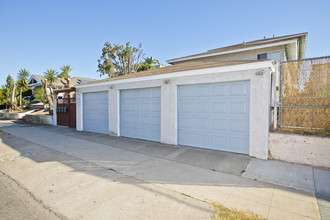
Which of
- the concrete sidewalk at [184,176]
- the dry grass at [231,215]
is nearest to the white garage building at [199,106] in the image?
the concrete sidewalk at [184,176]

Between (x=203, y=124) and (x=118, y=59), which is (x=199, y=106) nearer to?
(x=203, y=124)

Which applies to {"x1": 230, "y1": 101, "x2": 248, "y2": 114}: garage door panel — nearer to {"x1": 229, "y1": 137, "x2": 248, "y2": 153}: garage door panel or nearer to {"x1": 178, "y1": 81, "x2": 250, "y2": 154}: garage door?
{"x1": 178, "y1": 81, "x2": 250, "y2": 154}: garage door

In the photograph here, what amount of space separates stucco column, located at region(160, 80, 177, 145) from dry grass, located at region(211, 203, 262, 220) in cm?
436

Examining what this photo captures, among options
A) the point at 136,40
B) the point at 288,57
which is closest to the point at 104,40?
the point at 136,40

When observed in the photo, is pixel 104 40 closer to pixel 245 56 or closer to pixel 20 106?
pixel 20 106

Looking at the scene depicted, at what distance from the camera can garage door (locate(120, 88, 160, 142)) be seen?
7945 mm

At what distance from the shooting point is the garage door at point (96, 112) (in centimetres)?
1011

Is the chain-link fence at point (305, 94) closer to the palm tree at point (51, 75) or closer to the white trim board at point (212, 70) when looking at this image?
the white trim board at point (212, 70)

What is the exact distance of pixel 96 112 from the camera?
34.9 feet

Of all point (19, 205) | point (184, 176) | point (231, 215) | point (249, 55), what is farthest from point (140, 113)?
point (249, 55)

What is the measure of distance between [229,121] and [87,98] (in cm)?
899

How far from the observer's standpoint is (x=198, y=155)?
592 centimetres

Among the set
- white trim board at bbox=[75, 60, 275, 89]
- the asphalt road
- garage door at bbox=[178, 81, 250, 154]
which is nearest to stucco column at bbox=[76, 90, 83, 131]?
white trim board at bbox=[75, 60, 275, 89]

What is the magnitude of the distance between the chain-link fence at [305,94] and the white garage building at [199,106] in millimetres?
720
